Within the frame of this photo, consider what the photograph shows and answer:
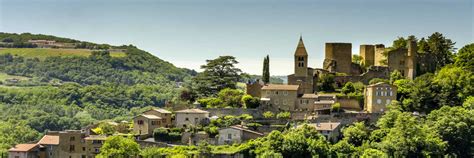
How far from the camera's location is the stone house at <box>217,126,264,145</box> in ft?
188

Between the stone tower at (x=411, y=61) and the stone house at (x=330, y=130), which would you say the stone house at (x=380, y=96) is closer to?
the stone house at (x=330, y=130)

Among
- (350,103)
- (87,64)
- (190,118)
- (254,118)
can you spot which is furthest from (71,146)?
(87,64)

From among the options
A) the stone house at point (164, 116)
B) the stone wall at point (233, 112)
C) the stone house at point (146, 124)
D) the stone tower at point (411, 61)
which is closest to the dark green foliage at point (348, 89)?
the stone tower at point (411, 61)

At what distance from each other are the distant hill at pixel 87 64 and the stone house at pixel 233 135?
287 feet

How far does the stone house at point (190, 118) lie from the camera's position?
60750mm

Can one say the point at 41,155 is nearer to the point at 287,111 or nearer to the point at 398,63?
the point at 287,111

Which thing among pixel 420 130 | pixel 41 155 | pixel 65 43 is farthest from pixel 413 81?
pixel 65 43

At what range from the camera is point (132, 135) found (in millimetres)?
59875

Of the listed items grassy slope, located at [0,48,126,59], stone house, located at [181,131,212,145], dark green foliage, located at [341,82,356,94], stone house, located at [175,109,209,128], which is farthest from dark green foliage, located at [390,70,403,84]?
grassy slope, located at [0,48,126,59]

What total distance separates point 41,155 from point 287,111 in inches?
737

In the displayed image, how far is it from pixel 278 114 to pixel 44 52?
106m

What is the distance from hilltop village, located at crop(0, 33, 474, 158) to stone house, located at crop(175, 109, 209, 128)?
3.0 inches

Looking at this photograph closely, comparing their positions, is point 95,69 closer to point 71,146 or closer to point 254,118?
point 71,146

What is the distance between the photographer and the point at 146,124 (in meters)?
60.7
